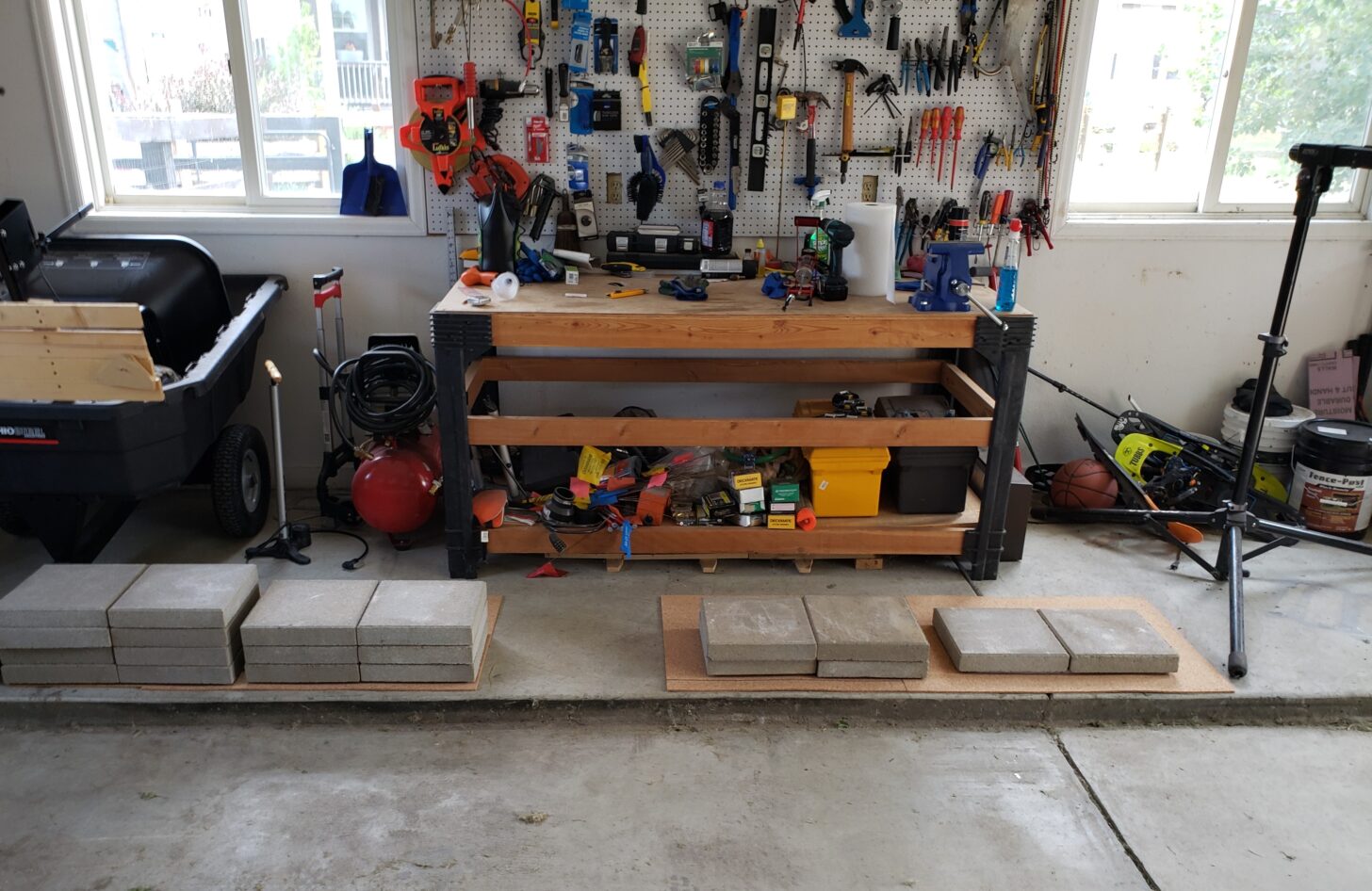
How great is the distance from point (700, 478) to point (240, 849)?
1849 mm

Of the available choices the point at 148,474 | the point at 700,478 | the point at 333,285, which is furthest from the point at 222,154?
the point at 700,478

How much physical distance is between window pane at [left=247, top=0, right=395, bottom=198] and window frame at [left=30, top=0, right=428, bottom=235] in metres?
0.04

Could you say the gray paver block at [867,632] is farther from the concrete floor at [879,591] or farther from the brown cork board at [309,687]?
the brown cork board at [309,687]

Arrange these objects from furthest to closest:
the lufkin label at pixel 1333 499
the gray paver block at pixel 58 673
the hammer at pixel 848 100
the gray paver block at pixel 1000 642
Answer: the lufkin label at pixel 1333 499 → the hammer at pixel 848 100 → the gray paver block at pixel 1000 642 → the gray paver block at pixel 58 673

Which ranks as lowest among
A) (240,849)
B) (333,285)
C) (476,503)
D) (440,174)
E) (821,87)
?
(240,849)

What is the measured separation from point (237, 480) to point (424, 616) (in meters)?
1.15

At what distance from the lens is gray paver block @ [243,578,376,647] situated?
2.64 metres

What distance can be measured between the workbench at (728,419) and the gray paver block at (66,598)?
96 centimetres

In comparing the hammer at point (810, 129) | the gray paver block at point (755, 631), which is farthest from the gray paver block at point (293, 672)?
the hammer at point (810, 129)

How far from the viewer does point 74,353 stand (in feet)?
8.45

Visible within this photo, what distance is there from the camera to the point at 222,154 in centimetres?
371

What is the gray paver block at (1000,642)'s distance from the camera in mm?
2752

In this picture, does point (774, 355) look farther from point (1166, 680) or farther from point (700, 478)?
point (1166, 680)

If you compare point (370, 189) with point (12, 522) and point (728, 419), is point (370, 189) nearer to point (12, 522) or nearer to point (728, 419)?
point (728, 419)
